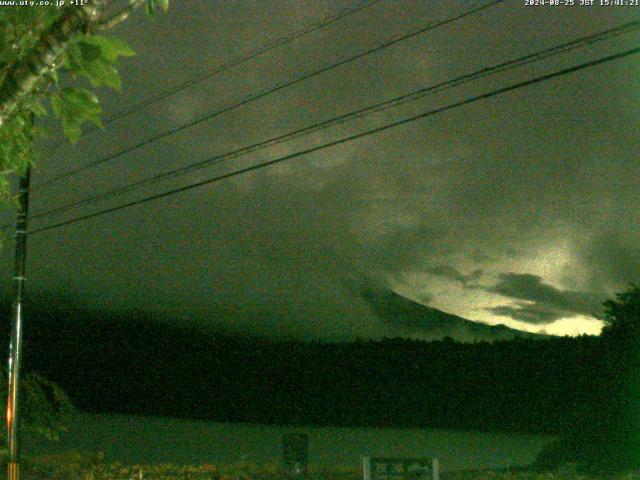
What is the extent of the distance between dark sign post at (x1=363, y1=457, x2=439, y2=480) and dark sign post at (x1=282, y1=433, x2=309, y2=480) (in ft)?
14.0

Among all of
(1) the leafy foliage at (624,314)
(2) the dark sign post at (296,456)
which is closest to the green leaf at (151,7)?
(2) the dark sign post at (296,456)

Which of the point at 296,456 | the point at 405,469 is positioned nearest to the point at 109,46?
the point at 405,469

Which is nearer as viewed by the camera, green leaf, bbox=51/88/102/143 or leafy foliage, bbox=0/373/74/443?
Answer: green leaf, bbox=51/88/102/143

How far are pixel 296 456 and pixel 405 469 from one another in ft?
15.1

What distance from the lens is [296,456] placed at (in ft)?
52.7

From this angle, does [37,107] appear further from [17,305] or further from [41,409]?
[41,409]

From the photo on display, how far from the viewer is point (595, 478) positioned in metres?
19.2

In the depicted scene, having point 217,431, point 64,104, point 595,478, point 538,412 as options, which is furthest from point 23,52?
point 217,431

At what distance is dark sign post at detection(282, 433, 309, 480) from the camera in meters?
16.0

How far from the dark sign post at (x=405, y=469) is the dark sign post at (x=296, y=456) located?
168 inches

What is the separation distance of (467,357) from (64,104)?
173ft

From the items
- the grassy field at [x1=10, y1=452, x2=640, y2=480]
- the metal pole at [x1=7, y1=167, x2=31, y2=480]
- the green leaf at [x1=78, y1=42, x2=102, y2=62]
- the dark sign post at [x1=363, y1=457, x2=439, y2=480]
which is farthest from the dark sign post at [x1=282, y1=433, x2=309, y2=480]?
the green leaf at [x1=78, y1=42, x2=102, y2=62]

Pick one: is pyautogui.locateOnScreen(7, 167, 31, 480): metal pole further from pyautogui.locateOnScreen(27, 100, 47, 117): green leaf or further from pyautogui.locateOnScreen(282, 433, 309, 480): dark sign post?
pyautogui.locateOnScreen(27, 100, 47, 117): green leaf

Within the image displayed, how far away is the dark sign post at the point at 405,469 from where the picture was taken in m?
11.8
